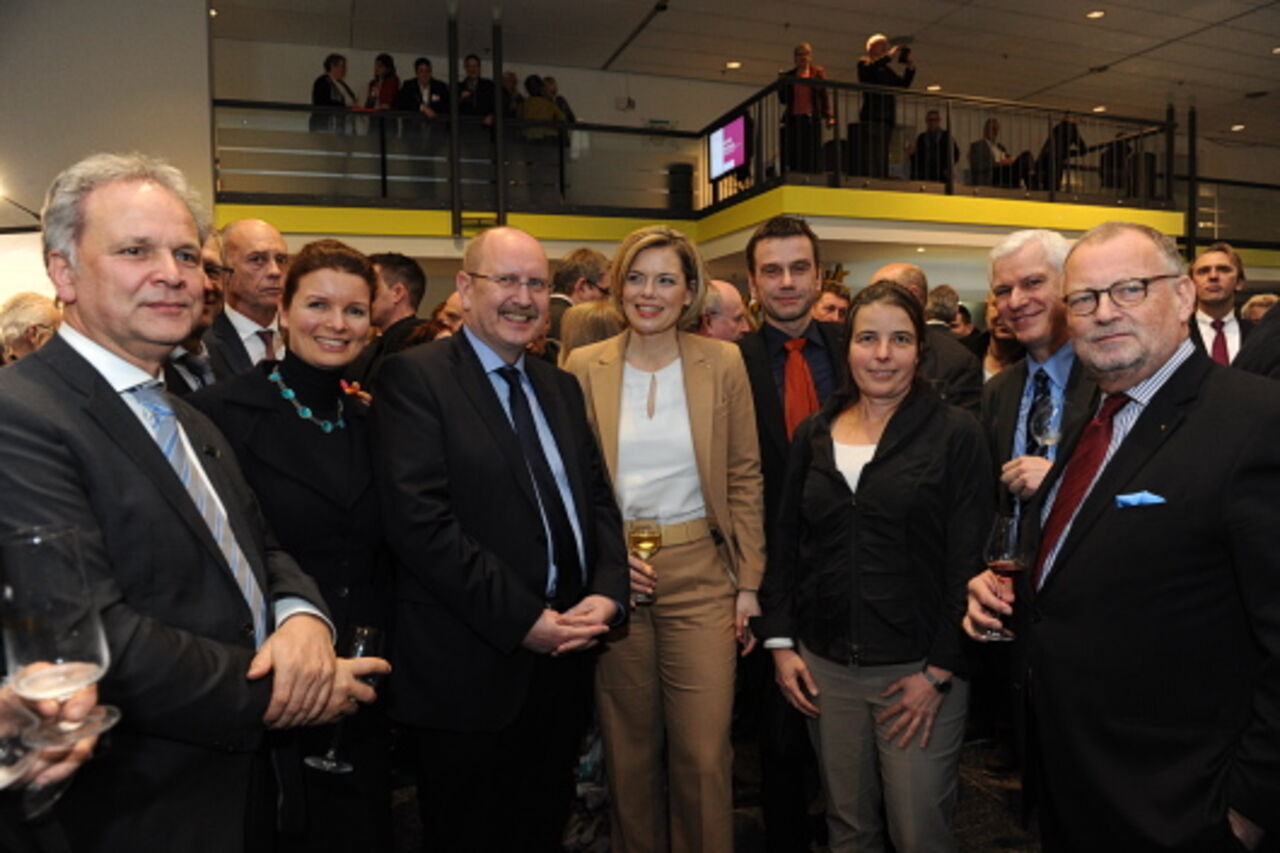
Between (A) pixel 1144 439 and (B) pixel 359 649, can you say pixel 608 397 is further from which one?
(A) pixel 1144 439

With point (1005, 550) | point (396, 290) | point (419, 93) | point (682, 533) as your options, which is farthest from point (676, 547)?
point (419, 93)

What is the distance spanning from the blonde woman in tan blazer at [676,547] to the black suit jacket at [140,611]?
4.13 ft

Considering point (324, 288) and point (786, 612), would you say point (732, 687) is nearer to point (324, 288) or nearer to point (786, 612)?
point (786, 612)

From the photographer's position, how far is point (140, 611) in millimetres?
1359

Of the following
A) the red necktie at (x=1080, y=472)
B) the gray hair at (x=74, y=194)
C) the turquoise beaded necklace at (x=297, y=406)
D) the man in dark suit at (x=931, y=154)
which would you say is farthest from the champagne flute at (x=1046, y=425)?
the man in dark suit at (x=931, y=154)

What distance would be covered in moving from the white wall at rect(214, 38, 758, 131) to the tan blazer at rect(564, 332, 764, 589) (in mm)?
11076

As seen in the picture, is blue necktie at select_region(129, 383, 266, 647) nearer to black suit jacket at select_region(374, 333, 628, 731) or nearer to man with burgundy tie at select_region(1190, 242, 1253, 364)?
black suit jacket at select_region(374, 333, 628, 731)

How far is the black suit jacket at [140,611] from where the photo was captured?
4.15 feet

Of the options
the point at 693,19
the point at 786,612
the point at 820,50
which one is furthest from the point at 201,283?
the point at 820,50

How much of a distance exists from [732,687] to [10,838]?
1856mm

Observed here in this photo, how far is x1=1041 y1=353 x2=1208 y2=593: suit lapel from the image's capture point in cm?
165

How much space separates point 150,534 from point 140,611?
12 centimetres

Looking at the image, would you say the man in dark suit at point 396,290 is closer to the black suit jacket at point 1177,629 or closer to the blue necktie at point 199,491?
the blue necktie at point 199,491

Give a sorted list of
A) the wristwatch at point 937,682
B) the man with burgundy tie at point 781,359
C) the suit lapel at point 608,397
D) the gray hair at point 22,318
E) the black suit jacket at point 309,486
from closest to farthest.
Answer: the black suit jacket at point 309,486, the wristwatch at point 937,682, the suit lapel at point 608,397, the man with burgundy tie at point 781,359, the gray hair at point 22,318
